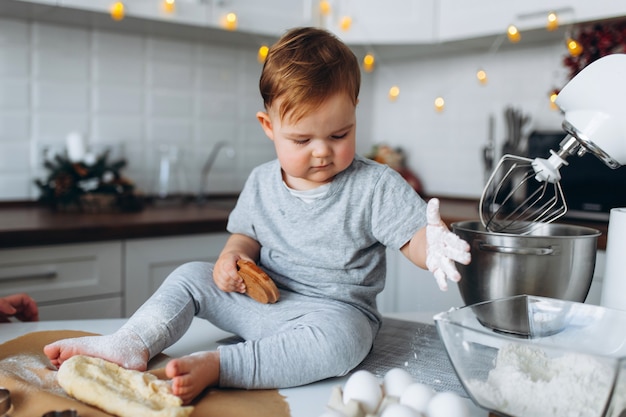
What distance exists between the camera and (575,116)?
818 mm

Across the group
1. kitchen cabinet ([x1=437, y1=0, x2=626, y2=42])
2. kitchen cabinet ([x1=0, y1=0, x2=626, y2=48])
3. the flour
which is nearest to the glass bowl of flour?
the flour

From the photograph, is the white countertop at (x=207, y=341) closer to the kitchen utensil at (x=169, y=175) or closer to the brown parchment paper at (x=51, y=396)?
the brown parchment paper at (x=51, y=396)

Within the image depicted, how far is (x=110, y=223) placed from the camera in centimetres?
165

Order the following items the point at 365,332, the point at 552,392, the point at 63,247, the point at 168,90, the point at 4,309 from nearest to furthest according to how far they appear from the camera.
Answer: the point at 552,392 < the point at 365,332 < the point at 4,309 < the point at 63,247 < the point at 168,90

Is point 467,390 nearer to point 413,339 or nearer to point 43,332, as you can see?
point 413,339


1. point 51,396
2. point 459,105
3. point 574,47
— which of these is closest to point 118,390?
point 51,396

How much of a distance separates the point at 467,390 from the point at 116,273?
1236 millimetres

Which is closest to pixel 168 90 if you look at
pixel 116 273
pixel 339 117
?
pixel 116 273

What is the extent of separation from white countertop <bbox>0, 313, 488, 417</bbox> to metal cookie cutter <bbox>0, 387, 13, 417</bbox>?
24cm

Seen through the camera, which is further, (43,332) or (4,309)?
(4,309)

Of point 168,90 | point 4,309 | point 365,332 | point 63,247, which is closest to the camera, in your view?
point 365,332

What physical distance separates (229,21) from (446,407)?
5.60 ft

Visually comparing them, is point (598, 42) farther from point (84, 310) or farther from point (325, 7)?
point (84, 310)

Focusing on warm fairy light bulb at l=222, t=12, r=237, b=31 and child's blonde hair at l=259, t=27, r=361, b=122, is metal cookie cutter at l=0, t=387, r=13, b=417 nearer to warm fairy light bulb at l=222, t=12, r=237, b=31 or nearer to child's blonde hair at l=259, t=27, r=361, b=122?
child's blonde hair at l=259, t=27, r=361, b=122
